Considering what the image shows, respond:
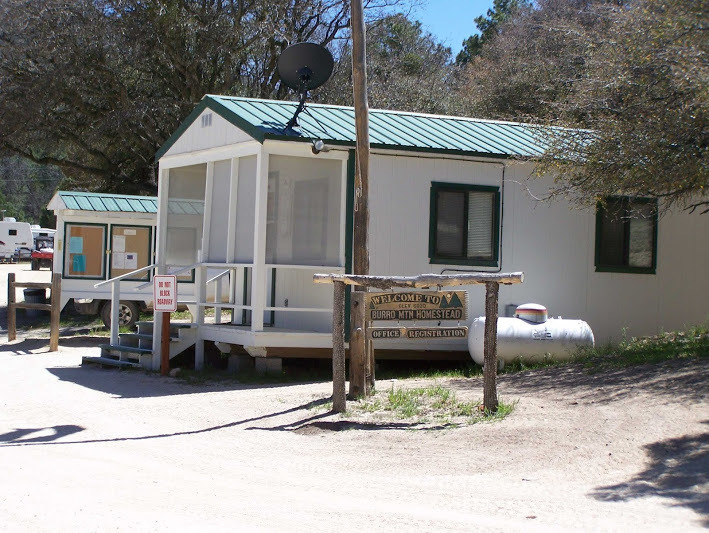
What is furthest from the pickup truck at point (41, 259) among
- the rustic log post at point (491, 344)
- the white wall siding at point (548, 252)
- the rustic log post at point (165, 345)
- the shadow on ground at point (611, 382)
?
the rustic log post at point (491, 344)

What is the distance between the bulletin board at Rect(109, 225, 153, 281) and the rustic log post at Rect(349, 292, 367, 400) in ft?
36.2

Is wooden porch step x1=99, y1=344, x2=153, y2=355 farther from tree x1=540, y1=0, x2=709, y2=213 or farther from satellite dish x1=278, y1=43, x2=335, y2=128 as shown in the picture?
tree x1=540, y1=0, x2=709, y2=213

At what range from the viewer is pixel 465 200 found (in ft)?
43.7

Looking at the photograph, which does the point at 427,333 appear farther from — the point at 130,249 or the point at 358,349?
the point at 130,249

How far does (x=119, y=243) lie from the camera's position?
67.1 ft

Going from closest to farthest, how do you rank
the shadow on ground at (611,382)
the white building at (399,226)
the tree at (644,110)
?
the shadow on ground at (611,382)
the tree at (644,110)
the white building at (399,226)

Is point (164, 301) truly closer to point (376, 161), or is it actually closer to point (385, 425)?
point (376, 161)

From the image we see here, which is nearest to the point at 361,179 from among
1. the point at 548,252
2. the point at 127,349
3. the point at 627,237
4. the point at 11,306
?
the point at 548,252

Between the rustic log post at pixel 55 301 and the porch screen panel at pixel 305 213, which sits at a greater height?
the porch screen panel at pixel 305 213

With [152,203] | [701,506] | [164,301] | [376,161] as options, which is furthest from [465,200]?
[152,203]

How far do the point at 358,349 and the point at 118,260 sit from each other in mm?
11633

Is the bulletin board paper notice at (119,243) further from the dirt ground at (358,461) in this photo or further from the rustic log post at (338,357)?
the rustic log post at (338,357)

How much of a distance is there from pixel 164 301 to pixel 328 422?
4227 mm

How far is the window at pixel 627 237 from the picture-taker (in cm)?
1409
